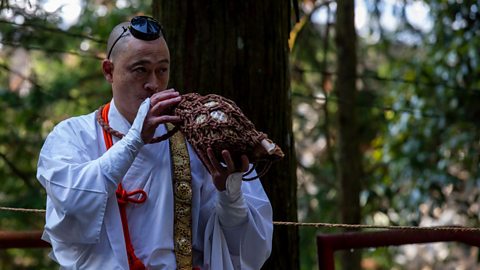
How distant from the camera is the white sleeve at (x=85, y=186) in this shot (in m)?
2.56

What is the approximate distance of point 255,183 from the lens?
2.98 metres

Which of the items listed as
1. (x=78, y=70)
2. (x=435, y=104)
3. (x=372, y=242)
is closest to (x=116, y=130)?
(x=372, y=242)

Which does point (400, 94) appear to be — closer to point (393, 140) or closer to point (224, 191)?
point (393, 140)

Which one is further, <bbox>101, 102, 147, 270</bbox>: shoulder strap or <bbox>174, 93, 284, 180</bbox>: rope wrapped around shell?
<bbox>101, 102, 147, 270</bbox>: shoulder strap

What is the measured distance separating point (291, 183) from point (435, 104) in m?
3.12

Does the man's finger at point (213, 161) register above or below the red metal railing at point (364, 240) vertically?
above

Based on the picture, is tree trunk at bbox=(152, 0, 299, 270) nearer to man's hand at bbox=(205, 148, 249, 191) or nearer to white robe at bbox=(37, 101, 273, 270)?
white robe at bbox=(37, 101, 273, 270)

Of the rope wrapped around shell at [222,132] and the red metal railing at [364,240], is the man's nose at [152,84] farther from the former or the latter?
the red metal railing at [364,240]

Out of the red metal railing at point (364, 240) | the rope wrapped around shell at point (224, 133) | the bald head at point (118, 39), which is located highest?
the bald head at point (118, 39)

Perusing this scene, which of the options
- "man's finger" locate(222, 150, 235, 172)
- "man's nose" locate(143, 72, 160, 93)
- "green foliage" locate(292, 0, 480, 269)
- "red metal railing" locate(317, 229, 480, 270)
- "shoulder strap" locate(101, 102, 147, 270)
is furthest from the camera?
"green foliage" locate(292, 0, 480, 269)

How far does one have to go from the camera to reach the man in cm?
258

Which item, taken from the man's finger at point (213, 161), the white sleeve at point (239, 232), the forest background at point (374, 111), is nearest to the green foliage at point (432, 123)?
the forest background at point (374, 111)

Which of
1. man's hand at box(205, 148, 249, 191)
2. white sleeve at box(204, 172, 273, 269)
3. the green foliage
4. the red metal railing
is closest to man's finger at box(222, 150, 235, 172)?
man's hand at box(205, 148, 249, 191)

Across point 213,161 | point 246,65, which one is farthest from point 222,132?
point 246,65
